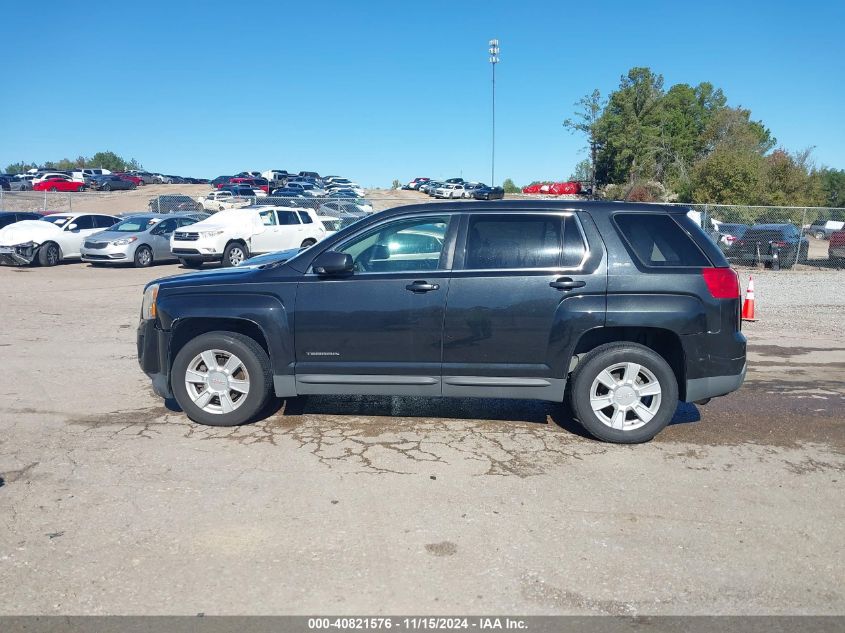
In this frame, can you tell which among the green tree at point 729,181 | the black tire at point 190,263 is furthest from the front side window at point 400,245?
the green tree at point 729,181

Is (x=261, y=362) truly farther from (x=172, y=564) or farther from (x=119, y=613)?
(x=119, y=613)

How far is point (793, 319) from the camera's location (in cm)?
1300

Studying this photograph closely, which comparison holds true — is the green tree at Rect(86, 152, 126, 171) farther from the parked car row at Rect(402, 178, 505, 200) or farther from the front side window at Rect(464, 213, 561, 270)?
the front side window at Rect(464, 213, 561, 270)

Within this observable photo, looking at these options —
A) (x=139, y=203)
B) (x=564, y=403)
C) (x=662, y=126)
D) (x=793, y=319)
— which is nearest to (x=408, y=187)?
(x=662, y=126)

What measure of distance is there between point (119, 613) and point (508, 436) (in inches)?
131

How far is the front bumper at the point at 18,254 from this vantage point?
815 inches

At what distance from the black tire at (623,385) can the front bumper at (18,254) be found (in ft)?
63.8

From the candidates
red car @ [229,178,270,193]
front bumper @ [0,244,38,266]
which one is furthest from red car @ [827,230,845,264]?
red car @ [229,178,270,193]

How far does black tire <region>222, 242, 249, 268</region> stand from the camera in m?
20.5

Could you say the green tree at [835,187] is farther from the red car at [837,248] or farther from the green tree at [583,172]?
the red car at [837,248]

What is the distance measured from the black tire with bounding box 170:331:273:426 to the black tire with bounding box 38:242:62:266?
17.6m

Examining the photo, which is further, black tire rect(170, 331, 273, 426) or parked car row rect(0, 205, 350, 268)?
parked car row rect(0, 205, 350, 268)

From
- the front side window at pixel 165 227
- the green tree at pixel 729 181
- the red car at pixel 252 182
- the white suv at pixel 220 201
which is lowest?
the front side window at pixel 165 227

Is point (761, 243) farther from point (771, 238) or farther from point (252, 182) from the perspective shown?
point (252, 182)
